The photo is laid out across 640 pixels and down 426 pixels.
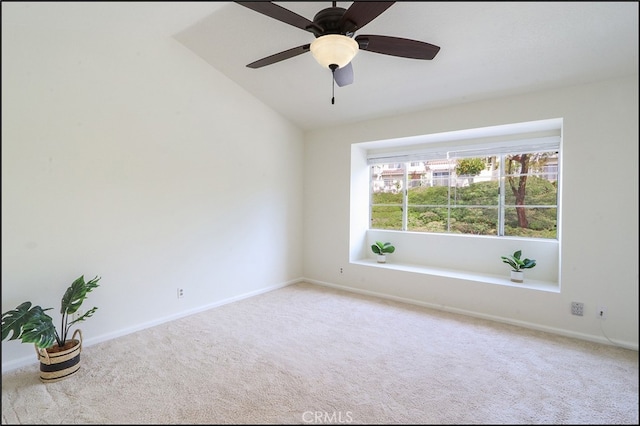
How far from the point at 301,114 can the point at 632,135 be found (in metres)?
3.63

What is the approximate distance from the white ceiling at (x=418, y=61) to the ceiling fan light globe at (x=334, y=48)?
210 millimetres

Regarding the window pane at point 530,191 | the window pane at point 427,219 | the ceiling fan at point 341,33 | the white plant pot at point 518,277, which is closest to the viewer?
the ceiling fan at point 341,33

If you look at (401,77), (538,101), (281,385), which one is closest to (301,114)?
(401,77)

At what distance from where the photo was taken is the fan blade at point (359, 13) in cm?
157

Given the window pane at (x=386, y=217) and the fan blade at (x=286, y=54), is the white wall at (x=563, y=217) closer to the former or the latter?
the window pane at (x=386, y=217)

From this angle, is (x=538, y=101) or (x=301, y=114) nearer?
(x=538, y=101)

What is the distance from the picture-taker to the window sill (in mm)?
3043

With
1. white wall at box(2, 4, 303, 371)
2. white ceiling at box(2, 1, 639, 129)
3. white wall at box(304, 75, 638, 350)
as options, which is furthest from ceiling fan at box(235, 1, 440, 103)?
white wall at box(304, 75, 638, 350)

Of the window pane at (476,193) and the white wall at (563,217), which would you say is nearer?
the white wall at (563,217)

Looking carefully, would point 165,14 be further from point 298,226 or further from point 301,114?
point 298,226

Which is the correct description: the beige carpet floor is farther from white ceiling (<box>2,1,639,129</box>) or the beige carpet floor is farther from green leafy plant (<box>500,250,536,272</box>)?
white ceiling (<box>2,1,639,129</box>)

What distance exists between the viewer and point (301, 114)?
4.18 meters

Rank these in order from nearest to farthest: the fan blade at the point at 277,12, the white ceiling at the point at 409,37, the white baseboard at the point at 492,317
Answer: the white ceiling at the point at 409,37, the fan blade at the point at 277,12, the white baseboard at the point at 492,317

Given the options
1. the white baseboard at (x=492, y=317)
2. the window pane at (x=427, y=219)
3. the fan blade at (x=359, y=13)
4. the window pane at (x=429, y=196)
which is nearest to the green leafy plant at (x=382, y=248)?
the window pane at (x=427, y=219)
